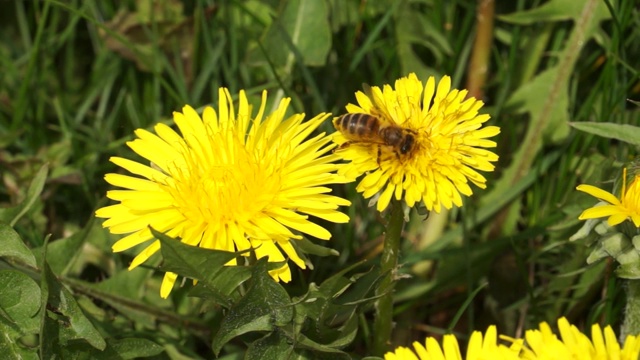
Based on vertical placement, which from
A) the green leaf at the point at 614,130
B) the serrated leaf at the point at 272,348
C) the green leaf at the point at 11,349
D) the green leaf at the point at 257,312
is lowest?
the green leaf at the point at 11,349

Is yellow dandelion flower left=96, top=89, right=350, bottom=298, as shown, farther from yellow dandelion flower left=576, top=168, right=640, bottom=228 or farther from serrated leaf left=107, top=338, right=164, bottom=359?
Answer: yellow dandelion flower left=576, top=168, right=640, bottom=228

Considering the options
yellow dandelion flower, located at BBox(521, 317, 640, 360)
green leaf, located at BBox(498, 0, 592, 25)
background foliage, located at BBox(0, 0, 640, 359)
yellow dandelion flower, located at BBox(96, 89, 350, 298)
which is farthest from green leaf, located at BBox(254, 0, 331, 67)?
yellow dandelion flower, located at BBox(521, 317, 640, 360)

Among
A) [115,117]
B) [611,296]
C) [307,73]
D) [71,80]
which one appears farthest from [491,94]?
[71,80]

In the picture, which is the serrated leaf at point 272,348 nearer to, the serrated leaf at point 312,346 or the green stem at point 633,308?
the serrated leaf at point 312,346

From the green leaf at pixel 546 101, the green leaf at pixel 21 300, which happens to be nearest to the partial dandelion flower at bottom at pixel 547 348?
the green leaf at pixel 21 300

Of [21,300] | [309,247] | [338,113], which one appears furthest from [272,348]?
[338,113]

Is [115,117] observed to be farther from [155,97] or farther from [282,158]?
[282,158]
